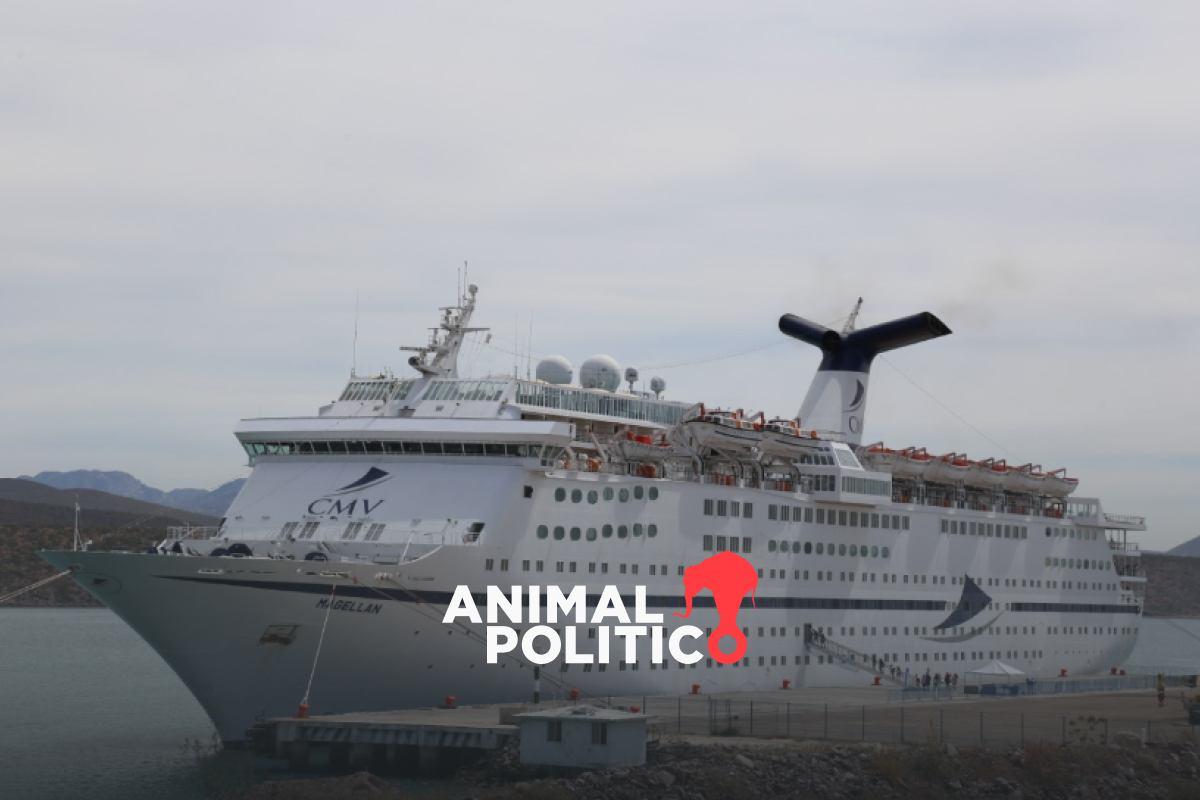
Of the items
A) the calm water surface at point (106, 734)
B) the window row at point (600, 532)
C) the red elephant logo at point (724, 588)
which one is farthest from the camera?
the red elephant logo at point (724, 588)

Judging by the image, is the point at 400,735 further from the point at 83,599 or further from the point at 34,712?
the point at 83,599

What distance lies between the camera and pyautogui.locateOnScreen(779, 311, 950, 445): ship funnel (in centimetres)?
6112

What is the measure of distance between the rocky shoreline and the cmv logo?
8.66 meters

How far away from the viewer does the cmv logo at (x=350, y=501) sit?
43.8 metres

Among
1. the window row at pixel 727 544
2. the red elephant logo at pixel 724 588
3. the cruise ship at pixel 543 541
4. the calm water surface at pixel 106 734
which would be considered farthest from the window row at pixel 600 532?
the calm water surface at pixel 106 734

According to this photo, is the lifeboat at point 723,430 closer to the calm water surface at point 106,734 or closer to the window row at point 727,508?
the window row at point 727,508

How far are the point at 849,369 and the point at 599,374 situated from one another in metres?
14.1

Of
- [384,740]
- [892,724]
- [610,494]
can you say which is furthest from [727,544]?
[384,740]

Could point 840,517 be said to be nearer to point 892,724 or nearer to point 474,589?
point 892,724

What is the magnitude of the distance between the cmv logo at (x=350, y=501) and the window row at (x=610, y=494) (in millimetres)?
4520

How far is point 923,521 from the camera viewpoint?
195ft

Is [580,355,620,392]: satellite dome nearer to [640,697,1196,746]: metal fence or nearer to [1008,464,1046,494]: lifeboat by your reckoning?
[640,697,1196,746]: metal fence

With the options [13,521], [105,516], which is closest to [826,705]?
[13,521]

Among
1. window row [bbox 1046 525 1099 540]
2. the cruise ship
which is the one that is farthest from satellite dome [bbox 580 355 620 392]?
window row [bbox 1046 525 1099 540]
